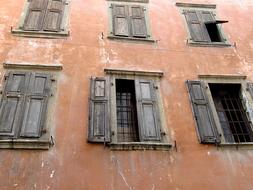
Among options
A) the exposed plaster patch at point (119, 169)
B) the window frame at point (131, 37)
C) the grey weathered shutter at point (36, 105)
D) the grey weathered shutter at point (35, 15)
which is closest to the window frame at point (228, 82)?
the window frame at point (131, 37)

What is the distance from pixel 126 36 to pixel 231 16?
12.2 feet

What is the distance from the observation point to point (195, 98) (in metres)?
7.50

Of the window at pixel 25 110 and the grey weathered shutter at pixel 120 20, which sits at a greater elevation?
the grey weathered shutter at pixel 120 20

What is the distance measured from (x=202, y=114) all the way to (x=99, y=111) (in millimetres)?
2314

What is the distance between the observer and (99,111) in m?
6.89

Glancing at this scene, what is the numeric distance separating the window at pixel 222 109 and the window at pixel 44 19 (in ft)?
12.7

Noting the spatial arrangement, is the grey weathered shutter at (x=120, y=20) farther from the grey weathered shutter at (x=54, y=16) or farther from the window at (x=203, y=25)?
the window at (x=203, y=25)

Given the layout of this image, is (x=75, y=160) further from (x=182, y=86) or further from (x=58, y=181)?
(x=182, y=86)

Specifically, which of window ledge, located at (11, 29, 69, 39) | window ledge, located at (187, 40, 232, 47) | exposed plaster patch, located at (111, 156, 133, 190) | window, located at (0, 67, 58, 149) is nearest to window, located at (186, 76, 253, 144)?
window ledge, located at (187, 40, 232, 47)

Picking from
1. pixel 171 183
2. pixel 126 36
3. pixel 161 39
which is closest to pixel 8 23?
pixel 126 36

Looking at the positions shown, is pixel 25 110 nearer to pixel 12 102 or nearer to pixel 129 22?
pixel 12 102

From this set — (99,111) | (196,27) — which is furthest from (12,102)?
(196,27)

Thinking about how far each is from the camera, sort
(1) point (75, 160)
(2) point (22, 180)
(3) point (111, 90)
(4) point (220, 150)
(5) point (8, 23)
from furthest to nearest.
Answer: (5) point (8, 23), (3) point (111, 90), (4) point (220, 150), (1) point (75, 160), (2) point (22, 180)

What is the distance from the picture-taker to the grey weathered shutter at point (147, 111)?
263 inches
